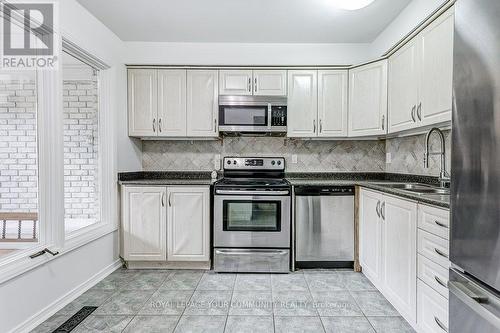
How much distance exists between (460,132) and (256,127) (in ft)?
7.13

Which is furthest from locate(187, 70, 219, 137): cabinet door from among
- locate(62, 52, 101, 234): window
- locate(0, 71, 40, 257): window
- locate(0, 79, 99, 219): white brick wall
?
locate(0, 71, 40, 257): window

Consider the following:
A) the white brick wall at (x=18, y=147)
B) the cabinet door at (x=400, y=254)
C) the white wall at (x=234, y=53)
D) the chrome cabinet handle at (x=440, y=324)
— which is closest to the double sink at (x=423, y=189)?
the cabinet door at (x=400, y=254)

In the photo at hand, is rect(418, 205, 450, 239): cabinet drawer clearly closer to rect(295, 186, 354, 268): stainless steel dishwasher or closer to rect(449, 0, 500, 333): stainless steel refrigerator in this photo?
rect(449, 0, 500, 333): stainless steel refrigerator

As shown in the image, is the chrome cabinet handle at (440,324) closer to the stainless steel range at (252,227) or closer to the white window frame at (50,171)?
the stainless steel range at (252,227)

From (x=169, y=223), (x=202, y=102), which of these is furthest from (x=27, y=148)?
(x=202, y=102)

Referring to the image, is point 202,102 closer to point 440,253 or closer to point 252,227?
point 252,227

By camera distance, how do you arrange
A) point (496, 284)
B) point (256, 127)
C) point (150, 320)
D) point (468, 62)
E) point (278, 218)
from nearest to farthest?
point (496, 284) → point (468, 62) → point (150, 320) → point (278, 218) → point (256, 127)

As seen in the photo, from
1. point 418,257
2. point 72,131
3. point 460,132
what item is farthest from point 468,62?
point 72,131

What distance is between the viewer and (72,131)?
2488 millimetres

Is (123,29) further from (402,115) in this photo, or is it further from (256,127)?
(402,115)

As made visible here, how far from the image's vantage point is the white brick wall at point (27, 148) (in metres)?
1.84

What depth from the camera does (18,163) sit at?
6.30 feet

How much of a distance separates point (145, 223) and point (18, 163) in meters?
1.26

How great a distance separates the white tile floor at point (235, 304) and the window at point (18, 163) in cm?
66
